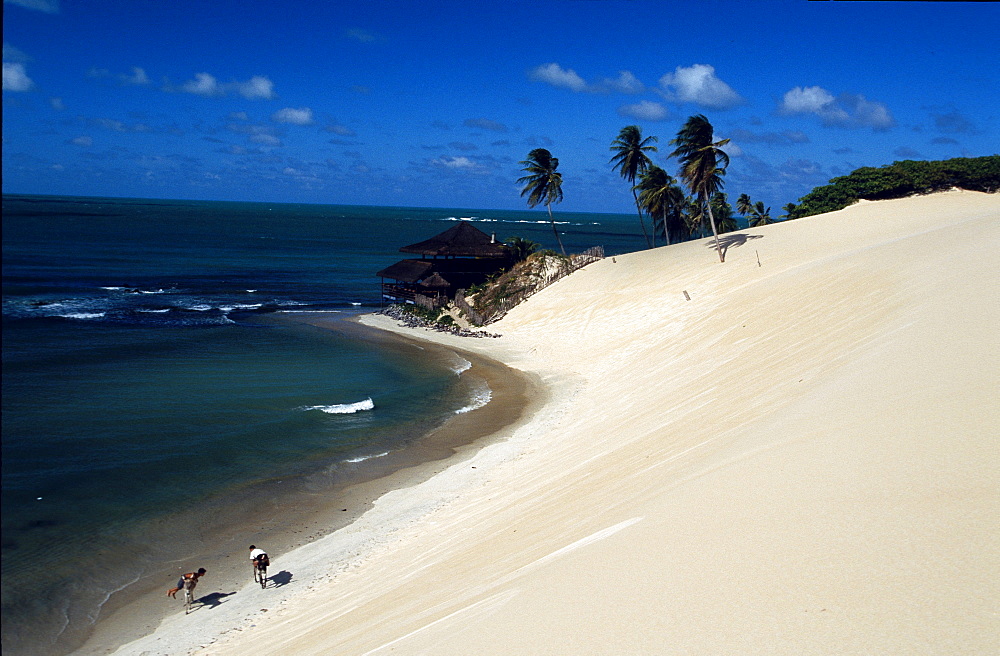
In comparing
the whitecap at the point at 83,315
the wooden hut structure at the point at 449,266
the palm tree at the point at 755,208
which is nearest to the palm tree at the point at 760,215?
the palm tree at the point at 755,208

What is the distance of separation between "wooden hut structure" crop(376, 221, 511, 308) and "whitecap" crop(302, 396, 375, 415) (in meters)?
18.1

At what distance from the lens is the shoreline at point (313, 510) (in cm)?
1080

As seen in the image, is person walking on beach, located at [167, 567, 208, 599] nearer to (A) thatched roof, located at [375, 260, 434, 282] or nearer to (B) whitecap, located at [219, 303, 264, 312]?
(A) thatched roof, located at [375, 260, 434, 282]

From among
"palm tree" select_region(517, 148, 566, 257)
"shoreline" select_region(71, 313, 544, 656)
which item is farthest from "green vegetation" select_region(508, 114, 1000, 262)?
"shoreline" select_region(71, 313, 544, 656)

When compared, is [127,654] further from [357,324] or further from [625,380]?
[357,324]

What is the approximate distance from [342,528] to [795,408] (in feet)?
29.4

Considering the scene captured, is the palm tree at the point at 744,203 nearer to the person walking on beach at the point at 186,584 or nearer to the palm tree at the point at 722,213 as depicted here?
the palm tree at the point at 722,213

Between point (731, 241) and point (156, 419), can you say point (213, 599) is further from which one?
point (731, 241)

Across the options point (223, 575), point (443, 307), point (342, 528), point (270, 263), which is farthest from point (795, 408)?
point (270, 263)

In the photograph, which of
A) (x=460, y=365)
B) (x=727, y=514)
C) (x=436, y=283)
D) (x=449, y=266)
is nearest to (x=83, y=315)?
(x=436, y=283)

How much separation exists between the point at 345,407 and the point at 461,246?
21496 millimetres

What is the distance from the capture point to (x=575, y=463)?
13.3 metres

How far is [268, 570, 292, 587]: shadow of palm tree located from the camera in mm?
11398

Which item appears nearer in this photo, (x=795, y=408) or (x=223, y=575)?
(x=795, y=408)
